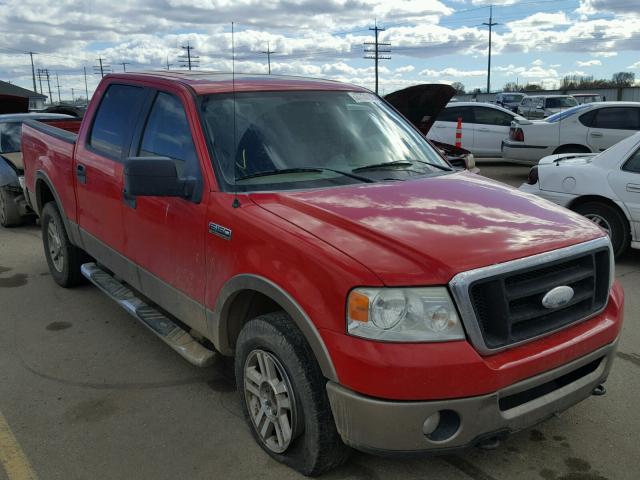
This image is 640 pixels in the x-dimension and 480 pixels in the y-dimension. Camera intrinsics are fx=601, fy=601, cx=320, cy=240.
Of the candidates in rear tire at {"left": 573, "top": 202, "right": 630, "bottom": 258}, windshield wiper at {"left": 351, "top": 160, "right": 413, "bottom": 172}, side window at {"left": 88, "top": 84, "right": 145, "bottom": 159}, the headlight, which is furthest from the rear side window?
the headlight

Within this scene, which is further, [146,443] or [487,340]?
[146,443]

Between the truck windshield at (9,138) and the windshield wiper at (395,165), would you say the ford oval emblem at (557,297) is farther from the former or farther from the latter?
the truck windshield at (9,138)

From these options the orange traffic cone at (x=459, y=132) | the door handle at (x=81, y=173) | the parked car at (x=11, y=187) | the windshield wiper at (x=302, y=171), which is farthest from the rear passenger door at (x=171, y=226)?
the orange traffic cone at (x=459, y=132)

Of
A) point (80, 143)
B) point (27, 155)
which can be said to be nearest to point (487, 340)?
point (80, 143)

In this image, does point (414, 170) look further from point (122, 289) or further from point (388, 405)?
point (122, 289)

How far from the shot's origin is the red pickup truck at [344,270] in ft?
7.74

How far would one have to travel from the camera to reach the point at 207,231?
10.4ft

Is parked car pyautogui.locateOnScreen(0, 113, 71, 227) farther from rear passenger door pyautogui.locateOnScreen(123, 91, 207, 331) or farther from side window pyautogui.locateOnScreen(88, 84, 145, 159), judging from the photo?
rear passenger door pyautogui.locateOnScreen(123, 91, 207, 331)

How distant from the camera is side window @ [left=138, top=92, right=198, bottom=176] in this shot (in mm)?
3432

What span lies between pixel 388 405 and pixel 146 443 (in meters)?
1.50

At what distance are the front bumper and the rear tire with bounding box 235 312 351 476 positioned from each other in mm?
135

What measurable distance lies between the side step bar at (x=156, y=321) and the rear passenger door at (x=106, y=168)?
0.21 meters

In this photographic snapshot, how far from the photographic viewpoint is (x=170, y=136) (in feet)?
12.0

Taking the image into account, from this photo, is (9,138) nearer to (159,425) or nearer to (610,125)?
(159,425)
